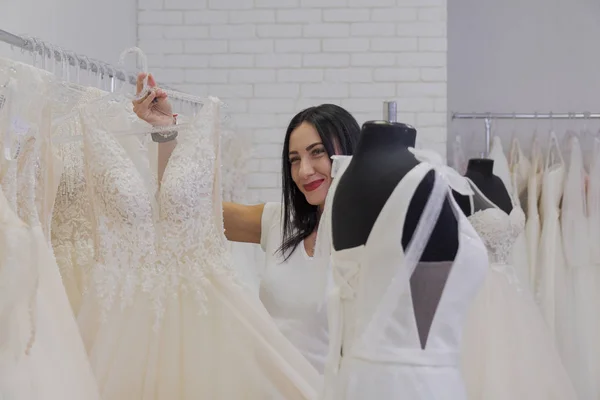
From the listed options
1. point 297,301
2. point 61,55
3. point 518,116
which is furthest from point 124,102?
point 518,116

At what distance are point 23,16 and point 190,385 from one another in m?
1.58

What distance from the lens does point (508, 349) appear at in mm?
2900

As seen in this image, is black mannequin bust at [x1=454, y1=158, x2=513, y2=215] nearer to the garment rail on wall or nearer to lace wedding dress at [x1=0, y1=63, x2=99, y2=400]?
the garment rail on wall

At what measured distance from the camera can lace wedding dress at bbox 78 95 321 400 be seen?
1.97m

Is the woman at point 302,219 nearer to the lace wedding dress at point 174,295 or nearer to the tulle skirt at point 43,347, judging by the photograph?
the lace wedding dress at point 174,295

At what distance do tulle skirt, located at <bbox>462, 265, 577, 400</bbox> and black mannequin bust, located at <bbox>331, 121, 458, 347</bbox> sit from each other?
4.52ft

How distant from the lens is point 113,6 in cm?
390

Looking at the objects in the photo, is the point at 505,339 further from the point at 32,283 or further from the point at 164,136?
the point at 32,283

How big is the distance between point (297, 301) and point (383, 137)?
106 cm

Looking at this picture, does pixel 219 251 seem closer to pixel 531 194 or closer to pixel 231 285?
pixel 231 285

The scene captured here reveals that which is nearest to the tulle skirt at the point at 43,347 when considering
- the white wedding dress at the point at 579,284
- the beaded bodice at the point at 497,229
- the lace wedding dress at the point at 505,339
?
the lace wedding dress at the point at 505,339

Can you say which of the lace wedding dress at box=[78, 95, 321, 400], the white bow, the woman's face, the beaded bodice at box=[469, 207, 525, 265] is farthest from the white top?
the white bow

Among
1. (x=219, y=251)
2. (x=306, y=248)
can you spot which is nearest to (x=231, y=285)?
(x=219, y=251)

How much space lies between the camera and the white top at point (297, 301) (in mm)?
2447
